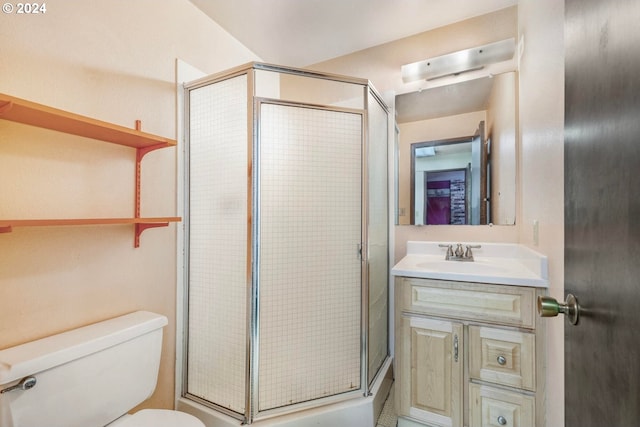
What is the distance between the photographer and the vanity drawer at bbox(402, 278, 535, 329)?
1.33m

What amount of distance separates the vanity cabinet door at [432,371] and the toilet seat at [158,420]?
1.05 meters

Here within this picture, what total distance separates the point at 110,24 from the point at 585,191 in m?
1.90

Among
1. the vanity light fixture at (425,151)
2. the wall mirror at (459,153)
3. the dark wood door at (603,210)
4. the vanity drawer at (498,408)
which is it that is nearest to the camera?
the dark wood door at (603,210)

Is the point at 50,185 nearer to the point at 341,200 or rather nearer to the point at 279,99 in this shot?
the point at 279,99

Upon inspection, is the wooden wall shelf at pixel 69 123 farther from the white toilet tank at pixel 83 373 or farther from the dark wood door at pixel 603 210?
the dark wood door at pixel 603 210

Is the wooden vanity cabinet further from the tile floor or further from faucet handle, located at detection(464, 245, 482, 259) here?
faucet handle, located at detection(464, 245, 482, 259)

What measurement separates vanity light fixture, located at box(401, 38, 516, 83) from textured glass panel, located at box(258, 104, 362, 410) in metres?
0.74

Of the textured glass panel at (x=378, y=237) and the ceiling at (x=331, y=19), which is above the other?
the ceiling at (x=331, y=19)

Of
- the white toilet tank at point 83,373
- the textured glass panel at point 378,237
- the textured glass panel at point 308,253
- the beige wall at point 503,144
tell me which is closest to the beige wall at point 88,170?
the white toilet tank at point 83,373

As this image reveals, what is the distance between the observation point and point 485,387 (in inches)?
54.6

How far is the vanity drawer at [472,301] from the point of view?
4.38ft

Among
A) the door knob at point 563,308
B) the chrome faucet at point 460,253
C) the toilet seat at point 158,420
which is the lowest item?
the toilet seat at point 158,420

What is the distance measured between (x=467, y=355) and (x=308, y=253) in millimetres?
968

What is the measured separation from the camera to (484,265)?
1.72m
